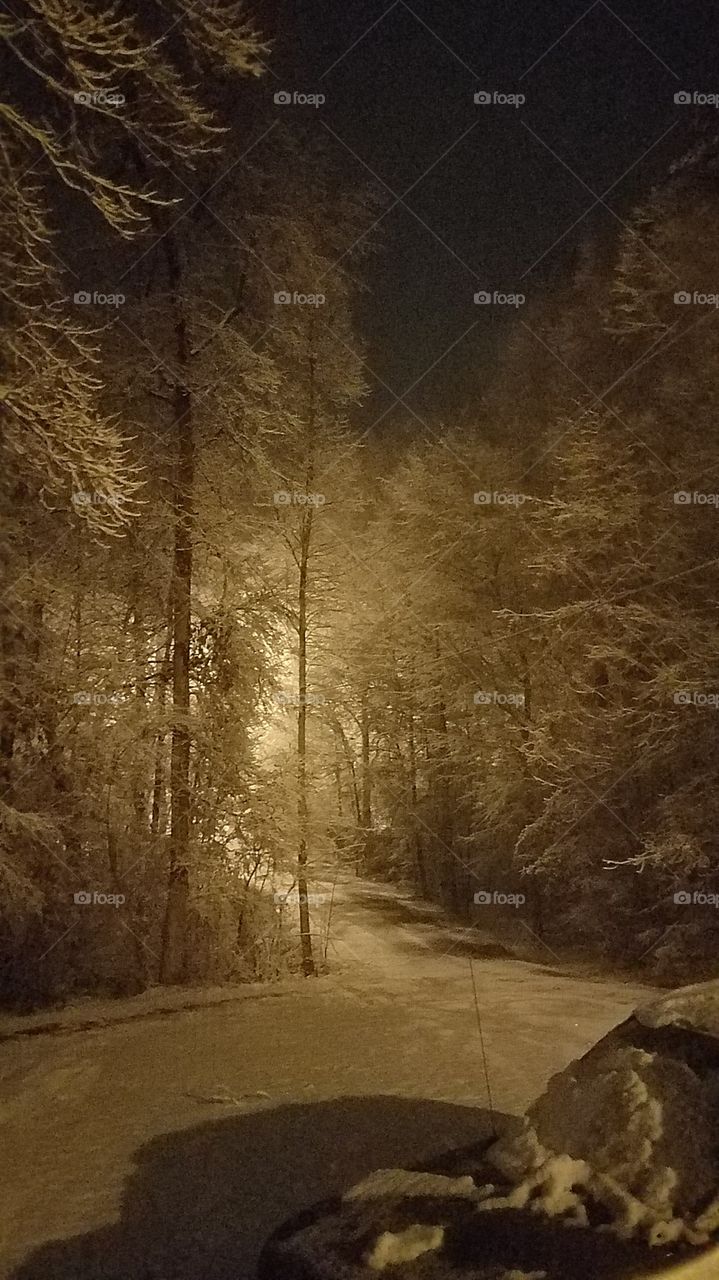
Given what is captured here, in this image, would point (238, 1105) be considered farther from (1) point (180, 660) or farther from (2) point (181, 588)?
(2) point (181, 588)

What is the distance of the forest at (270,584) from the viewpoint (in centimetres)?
1304

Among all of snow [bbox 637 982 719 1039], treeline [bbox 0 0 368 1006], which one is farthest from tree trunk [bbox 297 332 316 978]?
snow [bbox 637 982 719 1039]

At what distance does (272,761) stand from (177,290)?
621cm

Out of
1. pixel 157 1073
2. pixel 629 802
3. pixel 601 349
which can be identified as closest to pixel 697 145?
pixel 601 349

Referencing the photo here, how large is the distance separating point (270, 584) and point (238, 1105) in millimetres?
7841

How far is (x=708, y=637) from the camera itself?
49.0ft

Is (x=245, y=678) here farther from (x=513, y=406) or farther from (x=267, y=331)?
(x=513, y=406)

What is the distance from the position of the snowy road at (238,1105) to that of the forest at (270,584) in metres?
2.42

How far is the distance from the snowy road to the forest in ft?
7.95

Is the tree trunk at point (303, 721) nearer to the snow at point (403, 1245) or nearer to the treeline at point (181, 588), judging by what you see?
the treeline at point (181, 588)

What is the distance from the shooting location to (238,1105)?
791 cm

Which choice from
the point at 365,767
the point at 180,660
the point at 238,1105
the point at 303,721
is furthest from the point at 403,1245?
the point at 365,767

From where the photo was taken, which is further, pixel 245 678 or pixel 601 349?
pixel 601 349

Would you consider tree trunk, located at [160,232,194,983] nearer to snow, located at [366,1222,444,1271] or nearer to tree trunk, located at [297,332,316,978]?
tree trunk, located at [297,332,316,978]
